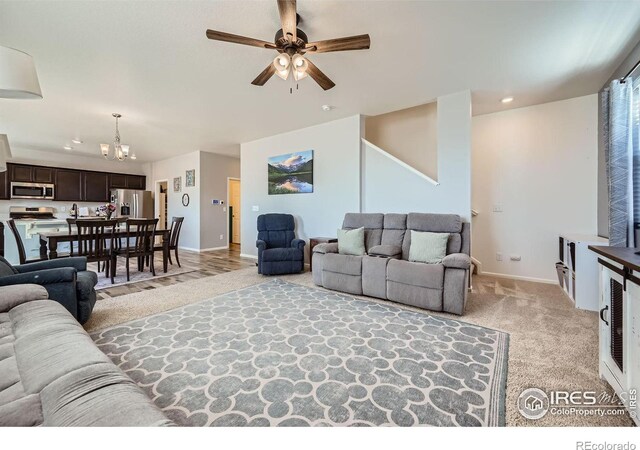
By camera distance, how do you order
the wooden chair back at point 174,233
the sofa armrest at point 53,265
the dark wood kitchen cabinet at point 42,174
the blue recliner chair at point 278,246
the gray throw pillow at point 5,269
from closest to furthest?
the gray throw pillow at point 5,269
the sofa armrest at point 53,265
the blue recliner chair at point 278,246
the wooden chair back at point 174,233
the dark wood kitchen cabinet at point 42,174

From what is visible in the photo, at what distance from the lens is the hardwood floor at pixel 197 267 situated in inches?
141

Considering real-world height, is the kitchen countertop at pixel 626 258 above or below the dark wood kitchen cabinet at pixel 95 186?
below

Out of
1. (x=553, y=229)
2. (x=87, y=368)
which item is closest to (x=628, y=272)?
(x=87, y=368)

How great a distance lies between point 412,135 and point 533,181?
1934 millimetres

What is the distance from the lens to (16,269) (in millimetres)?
2346

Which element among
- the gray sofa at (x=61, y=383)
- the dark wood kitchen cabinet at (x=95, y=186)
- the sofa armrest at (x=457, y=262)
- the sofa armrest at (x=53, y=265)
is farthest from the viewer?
the dark wood kitchen cabinet at (x=95, y=186)

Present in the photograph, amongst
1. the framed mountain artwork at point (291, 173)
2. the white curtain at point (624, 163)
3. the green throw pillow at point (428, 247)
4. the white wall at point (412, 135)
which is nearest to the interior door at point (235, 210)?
the framed mountain artwork at point (291, 173)

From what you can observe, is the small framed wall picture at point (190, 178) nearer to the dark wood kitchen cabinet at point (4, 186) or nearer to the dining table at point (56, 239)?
the dining table at point (56, 239)

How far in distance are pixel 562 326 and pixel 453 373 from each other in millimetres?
1513

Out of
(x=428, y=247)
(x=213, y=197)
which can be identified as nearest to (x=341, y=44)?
(x=428, y=247)

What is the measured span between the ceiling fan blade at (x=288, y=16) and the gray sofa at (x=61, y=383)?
2.22 m
